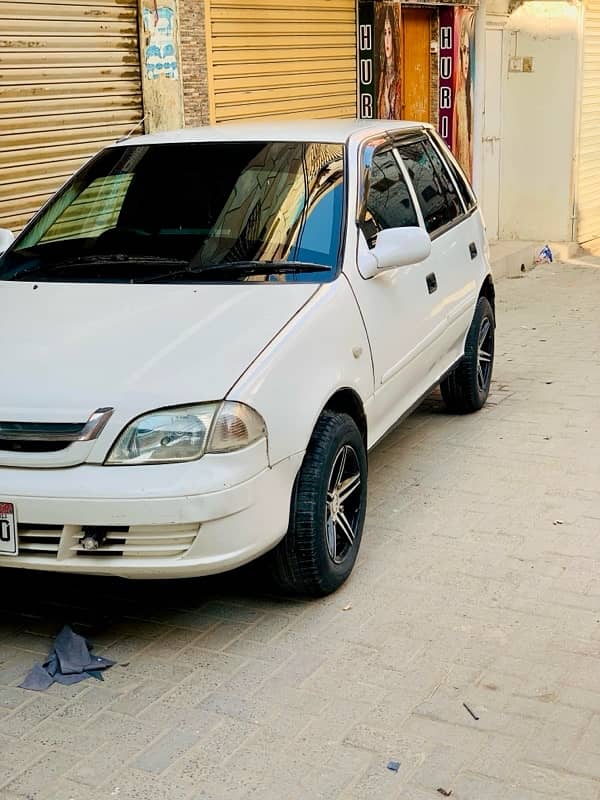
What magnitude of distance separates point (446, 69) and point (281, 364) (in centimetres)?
1040

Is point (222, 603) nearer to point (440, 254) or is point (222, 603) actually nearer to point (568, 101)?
point (440, 254)

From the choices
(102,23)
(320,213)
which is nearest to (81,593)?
(320,213)

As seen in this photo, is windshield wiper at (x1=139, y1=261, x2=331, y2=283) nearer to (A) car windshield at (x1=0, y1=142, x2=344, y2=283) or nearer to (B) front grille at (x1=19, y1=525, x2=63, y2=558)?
(A) car windshield at (x1=0, y1=142, x2=344, y2=283)

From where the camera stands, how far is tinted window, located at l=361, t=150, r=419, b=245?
525cm

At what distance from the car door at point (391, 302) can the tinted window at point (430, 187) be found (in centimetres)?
17

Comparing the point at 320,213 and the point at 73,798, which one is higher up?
the point at 320,213

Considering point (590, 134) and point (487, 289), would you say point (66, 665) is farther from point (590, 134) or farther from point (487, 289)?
point (590, 134)

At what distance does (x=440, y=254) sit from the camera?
6.07m

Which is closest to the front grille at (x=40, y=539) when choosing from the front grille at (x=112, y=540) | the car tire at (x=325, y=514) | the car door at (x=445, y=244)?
the front grille at (x=112, y=540)

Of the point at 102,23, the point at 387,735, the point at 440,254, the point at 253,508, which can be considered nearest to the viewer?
the point at 387,735

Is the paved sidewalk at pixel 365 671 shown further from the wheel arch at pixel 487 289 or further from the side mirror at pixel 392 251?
the wheel arch at pixel 487 289

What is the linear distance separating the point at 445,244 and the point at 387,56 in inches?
273

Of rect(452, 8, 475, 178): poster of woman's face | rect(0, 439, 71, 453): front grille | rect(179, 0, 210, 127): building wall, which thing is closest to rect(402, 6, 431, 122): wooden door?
rect(452, 8, 475, 178): poster of woman's face

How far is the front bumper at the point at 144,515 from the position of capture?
3.75 m
